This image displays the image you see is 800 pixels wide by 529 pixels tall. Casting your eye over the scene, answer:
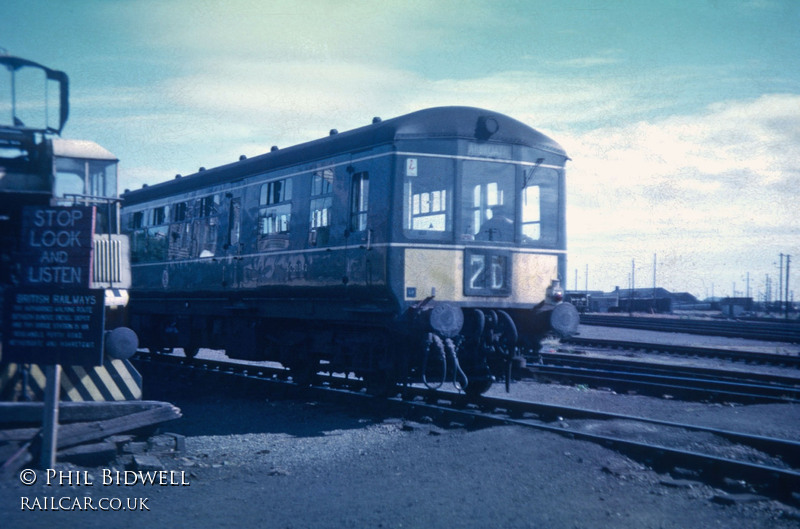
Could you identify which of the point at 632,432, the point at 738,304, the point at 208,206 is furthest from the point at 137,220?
the point at 738,304

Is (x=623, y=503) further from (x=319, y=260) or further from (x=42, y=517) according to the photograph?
(x=319, y=260)

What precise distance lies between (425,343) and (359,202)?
2.17 meters

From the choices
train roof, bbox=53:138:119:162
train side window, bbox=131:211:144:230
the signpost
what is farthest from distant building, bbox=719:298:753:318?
the signpost

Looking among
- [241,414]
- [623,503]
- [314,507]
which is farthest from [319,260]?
[623,503]

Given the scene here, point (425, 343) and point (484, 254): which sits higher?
point (484, 254)

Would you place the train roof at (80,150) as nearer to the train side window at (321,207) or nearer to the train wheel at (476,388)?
the train side window at (321,207)

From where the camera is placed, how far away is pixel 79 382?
7.12 metres

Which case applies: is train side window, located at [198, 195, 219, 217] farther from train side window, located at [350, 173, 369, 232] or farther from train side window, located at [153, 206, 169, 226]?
train side window, located at [350, 173, 369, 232]

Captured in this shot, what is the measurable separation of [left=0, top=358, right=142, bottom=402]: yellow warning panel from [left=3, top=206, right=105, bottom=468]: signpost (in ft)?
3.06

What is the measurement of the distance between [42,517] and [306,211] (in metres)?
6.08

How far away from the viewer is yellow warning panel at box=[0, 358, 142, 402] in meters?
6.82

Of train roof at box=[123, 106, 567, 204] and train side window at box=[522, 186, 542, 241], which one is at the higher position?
train roof at box=[123, 106, 567, 204]

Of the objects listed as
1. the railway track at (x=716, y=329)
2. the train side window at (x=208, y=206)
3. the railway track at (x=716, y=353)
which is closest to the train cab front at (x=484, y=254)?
the train side window at (x=208, y=206)

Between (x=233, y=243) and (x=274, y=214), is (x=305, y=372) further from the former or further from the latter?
(x=233, y=243)
